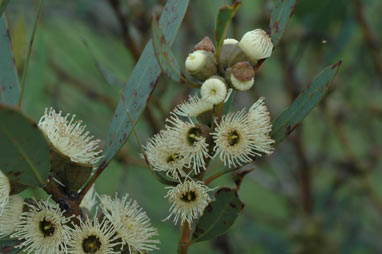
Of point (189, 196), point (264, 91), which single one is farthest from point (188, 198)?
point (264, 91)

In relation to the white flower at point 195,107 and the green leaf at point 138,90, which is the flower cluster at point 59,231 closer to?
the green leaf at point 138,90

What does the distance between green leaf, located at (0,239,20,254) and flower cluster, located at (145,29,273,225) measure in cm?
32

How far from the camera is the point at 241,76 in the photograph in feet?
3.23

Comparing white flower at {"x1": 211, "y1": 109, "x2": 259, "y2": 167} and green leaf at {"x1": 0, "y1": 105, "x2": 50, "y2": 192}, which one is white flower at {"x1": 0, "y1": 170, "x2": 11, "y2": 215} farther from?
white flower at {"x1": 211, "y1": 109, "x2": 259, "y2": 167}

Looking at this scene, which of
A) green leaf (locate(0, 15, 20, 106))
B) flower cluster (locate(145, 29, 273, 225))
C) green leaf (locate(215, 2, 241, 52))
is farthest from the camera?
green leaf (locate(0, 15, 20, 106))

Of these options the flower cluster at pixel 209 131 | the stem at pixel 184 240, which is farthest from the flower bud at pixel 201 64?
the stem at pixel 184 240

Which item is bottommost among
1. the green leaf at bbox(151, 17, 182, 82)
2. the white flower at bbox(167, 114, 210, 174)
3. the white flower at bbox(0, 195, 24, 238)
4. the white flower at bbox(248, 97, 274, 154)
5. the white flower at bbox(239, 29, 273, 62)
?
the white flower at bbox(0, 195, 24, 238)

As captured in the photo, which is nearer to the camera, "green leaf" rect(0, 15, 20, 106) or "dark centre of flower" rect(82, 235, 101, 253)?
"dark centre of flower" rect(82, 235, 101, 253)

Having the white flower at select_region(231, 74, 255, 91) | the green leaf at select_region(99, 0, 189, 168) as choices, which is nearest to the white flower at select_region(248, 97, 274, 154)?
the white flower at select_region(231, 74, 255, 91)

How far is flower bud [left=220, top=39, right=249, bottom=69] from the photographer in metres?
1.03

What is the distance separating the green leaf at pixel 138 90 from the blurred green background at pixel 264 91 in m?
0.93

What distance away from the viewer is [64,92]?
3.13m

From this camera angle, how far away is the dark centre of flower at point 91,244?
3.40ft

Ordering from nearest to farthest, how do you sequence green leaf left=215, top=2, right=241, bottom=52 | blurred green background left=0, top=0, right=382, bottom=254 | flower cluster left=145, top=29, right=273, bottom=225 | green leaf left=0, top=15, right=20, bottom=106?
green leaf left=215, top=2, right=241, bottom=52 < flower cluster left=145, top=29, right=273, bottom=225 < green leaf left=0, top=15, right=20, bottom=106 < blurred green background left=0, top=0, right=382, bottom=254
